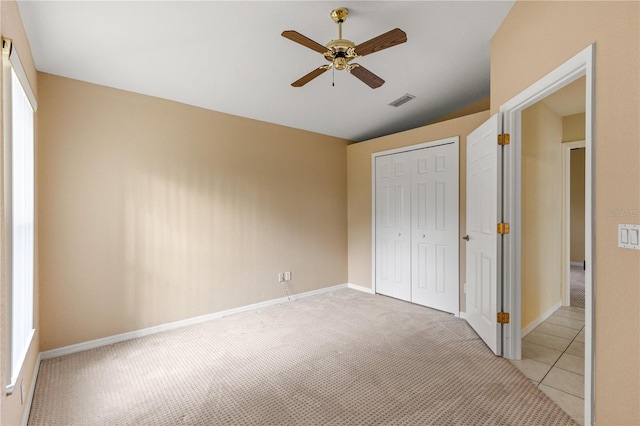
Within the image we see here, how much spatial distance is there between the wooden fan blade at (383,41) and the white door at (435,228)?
6.57 feet

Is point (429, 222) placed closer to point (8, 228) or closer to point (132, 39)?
point (132, 39)

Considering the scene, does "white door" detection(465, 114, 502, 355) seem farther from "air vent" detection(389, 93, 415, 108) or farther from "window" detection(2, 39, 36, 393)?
"window" detection(2, 39, 36, 393)

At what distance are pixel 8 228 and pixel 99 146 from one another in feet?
5.35

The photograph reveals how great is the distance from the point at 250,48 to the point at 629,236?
2.82 metres

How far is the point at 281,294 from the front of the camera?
427 cm

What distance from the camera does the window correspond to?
4.91 ft

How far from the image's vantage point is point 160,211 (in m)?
3.26

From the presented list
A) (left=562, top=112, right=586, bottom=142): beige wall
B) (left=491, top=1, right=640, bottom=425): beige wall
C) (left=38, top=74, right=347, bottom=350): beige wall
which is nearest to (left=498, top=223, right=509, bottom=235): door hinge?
(left=491, top=1, right=640, bottom=425): beige wall

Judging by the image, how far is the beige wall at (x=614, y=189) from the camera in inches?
52.5

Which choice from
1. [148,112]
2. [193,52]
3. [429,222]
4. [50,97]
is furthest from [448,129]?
[50,97]

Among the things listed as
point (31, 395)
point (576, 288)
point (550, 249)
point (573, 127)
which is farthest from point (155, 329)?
point (576, 288)

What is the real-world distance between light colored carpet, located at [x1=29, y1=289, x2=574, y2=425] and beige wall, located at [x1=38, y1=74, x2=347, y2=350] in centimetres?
45

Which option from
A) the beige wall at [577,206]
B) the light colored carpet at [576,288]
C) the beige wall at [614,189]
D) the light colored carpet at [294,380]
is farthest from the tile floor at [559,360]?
the beige wall at [577,206]

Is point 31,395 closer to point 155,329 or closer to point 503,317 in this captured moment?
point 155,329
